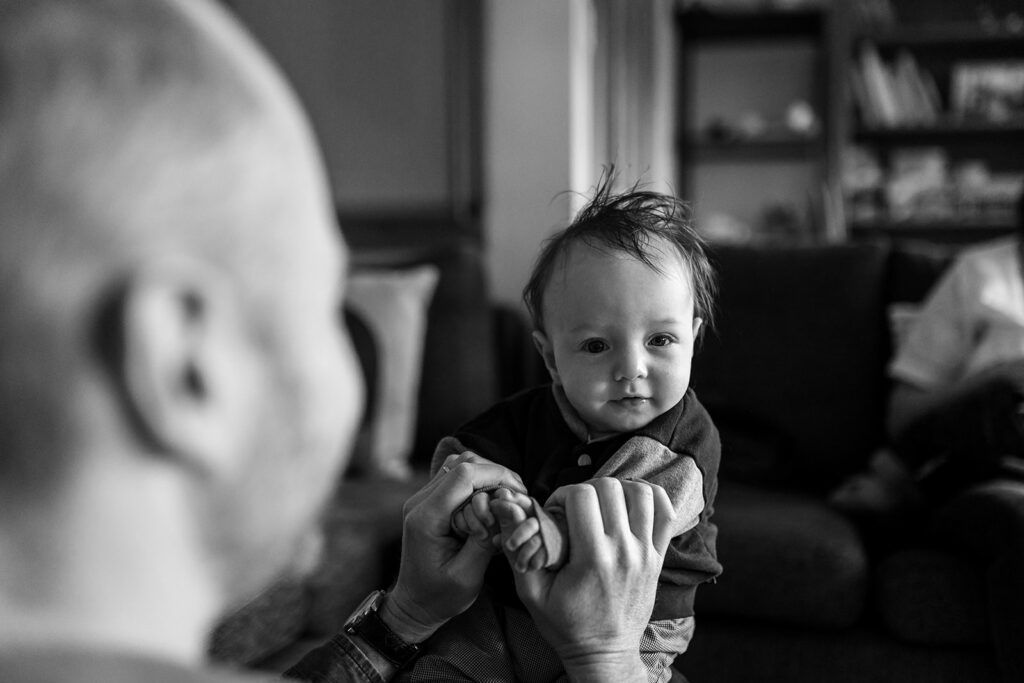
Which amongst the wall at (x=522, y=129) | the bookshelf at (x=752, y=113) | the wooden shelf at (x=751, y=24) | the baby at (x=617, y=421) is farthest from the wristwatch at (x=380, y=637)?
the wooden shelf at (x=751, y=24)

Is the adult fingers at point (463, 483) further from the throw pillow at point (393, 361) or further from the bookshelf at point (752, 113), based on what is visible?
the bookshelf at point (752, 113)

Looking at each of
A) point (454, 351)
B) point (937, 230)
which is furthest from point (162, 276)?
point (937, 230)

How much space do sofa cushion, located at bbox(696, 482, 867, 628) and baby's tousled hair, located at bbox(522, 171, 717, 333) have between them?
0.87m

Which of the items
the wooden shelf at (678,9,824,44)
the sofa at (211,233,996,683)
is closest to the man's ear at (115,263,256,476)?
the sofa at (211,233,996,683)

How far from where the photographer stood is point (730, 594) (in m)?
1.72

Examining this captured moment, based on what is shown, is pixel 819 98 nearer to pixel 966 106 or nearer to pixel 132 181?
pixel 966 106

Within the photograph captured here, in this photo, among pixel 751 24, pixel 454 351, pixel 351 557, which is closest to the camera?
pixel 351 557

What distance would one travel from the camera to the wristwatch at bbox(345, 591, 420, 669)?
0.87m

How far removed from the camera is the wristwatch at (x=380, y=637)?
873 millimetres

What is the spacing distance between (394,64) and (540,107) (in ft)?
1.71

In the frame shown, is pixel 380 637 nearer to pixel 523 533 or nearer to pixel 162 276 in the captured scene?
pixel 523 533

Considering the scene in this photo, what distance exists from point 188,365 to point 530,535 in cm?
43

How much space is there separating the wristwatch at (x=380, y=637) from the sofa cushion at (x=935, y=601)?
43.1 inches

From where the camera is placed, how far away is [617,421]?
0.87m
